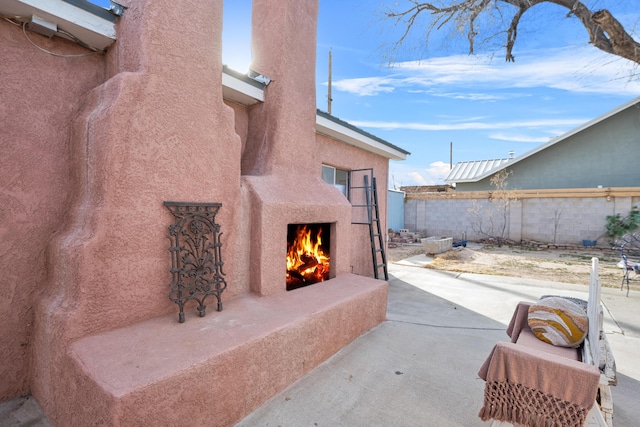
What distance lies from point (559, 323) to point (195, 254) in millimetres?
3894

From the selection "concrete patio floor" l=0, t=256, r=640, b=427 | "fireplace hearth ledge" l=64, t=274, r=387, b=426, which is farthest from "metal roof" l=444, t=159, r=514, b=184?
"fireplace hearth ledge" l=64, t=274, r=387, b=426

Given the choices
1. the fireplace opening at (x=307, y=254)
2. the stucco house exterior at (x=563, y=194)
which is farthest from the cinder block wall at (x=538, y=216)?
the fireplace opening at (x=307, y=254)

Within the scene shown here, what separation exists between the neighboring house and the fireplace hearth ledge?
18055mm

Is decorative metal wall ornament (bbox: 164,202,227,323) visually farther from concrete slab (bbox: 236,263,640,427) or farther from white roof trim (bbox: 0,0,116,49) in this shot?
white roof trim (bbox: 0,0,116,49)

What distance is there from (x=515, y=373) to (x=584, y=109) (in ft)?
62.8

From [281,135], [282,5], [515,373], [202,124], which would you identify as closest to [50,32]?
[202,124]

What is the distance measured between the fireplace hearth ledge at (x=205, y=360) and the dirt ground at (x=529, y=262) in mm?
7755

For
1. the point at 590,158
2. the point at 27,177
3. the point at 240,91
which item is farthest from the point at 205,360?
the point at 590,158

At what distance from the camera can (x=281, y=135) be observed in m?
4.33

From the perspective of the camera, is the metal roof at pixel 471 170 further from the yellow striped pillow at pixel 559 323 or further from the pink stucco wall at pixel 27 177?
the pink stucco wall at pixel 27 177

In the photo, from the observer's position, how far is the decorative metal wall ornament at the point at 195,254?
288cm

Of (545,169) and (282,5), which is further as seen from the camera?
(545,169)

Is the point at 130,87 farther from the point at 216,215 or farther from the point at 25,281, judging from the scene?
the point at 25,281

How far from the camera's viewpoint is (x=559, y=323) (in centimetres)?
279
